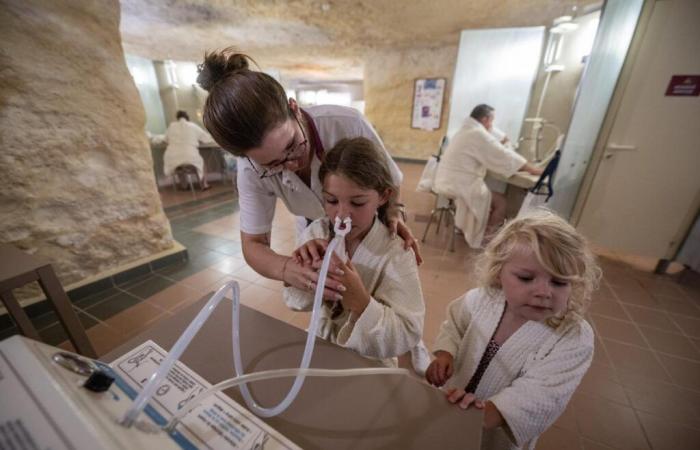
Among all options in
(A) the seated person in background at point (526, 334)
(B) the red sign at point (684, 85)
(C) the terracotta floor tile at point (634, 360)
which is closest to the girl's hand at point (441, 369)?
(A) the seated person in background at point (526, 334)

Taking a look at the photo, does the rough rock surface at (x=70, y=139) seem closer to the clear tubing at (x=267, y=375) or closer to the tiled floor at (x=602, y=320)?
the tiled floor at (x=602, y=320)

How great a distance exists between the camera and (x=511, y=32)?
11.5 ft

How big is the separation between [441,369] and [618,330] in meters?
1.74

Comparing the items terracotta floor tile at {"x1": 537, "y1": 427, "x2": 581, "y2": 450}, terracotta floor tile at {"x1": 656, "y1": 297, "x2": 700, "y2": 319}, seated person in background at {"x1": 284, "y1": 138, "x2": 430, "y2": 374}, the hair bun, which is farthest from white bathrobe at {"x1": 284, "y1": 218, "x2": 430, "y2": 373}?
terracotta floor tile at {"x1": 656, "y1": 297, "x2": 700, "y2": 319}

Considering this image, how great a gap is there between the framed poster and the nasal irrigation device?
7.03 metres

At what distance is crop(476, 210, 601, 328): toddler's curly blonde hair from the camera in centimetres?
69

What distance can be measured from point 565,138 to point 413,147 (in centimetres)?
521

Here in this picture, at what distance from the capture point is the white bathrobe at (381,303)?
0.65m

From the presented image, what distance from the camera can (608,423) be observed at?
3.96 feet

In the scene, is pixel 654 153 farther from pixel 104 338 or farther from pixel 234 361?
pixel 104 338

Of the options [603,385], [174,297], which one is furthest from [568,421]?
[174,297]

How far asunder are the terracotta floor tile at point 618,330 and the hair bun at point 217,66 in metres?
2.44

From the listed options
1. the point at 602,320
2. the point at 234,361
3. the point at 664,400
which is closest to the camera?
the point at 234,361

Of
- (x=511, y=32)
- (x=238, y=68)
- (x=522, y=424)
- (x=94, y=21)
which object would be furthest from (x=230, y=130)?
(x=511, y=32)
